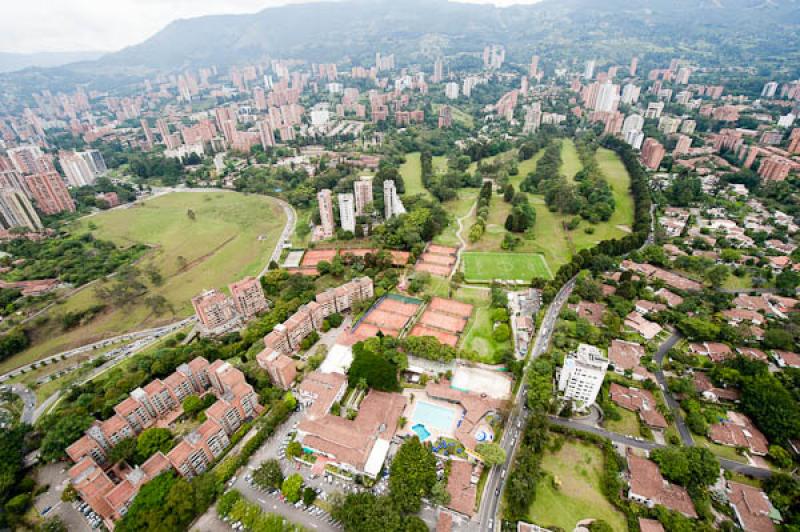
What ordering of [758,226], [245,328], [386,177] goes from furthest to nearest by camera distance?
[386,177] → [758,226] → [245,328]

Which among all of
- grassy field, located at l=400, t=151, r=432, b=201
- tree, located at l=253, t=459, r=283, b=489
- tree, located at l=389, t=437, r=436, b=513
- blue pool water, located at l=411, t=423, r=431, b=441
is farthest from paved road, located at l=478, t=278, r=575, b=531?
grassy field, located at l=400, t=151, r=432, b=201

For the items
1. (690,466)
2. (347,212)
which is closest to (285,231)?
(347,212)

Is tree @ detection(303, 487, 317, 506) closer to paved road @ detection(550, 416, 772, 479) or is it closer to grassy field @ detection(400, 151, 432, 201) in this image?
paved road @ detection(550, 416, 772, 479)

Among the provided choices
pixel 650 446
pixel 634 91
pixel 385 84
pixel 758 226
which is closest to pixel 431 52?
pixel 385 84

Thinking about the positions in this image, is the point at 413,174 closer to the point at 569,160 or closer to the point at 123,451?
the point at 569,160

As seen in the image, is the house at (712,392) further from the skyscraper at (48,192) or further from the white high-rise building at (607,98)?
the white high-rise building at (607,98)

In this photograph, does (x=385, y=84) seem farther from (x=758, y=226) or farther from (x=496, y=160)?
(x=758, y=226)

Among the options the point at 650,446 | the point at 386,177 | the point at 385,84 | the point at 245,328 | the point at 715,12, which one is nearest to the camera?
the point at 650,446
